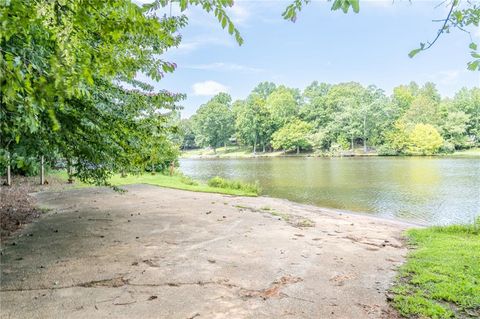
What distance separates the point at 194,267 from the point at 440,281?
10.5ft

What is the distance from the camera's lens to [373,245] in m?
6.51

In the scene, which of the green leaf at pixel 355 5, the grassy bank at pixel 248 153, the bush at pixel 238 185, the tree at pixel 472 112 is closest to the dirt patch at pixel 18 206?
the green leaf at pixel 355 5

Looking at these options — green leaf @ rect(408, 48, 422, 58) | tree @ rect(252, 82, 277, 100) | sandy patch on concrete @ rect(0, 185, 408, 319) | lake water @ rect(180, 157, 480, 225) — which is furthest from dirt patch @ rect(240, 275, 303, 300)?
tree @ rect(252, 82, 277, 100)

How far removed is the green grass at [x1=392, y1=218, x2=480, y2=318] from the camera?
3662mm

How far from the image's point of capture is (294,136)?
203 ft

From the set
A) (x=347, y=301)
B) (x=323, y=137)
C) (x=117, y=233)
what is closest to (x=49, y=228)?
(x=117, y=233)

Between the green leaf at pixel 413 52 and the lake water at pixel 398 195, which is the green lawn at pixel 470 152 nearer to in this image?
the lake water at pixel 398 195

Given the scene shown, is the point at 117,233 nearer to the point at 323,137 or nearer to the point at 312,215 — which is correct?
the point at 312,215

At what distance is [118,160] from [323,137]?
55.9 metres

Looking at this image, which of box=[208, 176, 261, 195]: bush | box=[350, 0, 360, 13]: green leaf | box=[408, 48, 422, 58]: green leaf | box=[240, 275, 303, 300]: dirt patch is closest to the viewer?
box=[350, 0, 360, 13]: green leaf

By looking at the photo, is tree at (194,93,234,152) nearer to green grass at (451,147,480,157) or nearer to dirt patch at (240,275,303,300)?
green grass at (451,147,480,157)

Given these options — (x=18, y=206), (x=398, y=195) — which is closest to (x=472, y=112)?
(x=398, y=195)

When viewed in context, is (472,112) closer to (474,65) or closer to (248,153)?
(248,153)

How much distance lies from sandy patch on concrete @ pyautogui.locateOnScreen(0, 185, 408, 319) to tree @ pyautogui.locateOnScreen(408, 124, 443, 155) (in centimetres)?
4719
